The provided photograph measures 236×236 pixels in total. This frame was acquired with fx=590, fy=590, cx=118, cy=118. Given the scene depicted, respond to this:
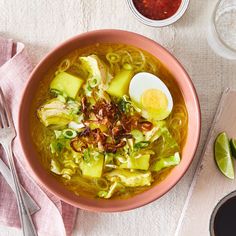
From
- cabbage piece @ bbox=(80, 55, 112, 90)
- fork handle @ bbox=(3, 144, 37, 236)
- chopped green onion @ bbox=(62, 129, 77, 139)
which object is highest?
cabbage piece @ bbox=(80, 55, 112, 90)

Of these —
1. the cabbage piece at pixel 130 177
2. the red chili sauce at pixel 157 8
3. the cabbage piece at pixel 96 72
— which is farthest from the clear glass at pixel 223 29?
the cabbage piece at pixel 130 177

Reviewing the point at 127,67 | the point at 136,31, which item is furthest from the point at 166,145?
the point at 136,31

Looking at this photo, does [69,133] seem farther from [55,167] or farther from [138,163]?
[138,163]

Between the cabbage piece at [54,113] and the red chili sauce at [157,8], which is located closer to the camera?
the cabbage piece at [54,113]

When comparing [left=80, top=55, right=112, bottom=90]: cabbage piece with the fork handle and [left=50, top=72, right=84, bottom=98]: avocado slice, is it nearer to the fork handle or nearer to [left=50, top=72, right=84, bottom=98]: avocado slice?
[left=50, top=72, right=84, bottom=98]: avocado slice

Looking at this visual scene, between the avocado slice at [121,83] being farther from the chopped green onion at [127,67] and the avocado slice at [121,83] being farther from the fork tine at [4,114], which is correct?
the fork tine at [4,114]

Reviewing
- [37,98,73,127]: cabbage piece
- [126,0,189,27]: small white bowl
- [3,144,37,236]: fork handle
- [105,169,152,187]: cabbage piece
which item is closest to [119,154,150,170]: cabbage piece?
[105,169,152,187]: cabbage piece
